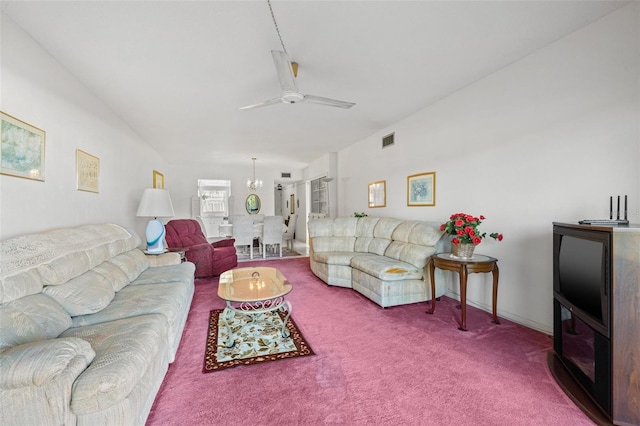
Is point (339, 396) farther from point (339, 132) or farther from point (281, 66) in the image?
point (339, 132)

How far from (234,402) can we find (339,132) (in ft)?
14.6

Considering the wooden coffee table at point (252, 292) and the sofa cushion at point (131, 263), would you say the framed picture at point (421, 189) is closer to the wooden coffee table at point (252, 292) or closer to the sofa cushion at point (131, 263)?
the wooden coffee table at point (252, 292)

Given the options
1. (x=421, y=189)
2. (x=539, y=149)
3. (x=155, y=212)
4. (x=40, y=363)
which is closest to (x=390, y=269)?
(x=421, y=189)

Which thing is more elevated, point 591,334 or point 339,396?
point 591,334

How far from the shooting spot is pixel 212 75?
111 inches

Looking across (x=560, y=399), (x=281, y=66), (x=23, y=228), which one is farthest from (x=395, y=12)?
(x=23, y=228)

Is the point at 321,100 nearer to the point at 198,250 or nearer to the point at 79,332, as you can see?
the point at 79,332

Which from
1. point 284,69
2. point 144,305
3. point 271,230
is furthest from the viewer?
point 271,230

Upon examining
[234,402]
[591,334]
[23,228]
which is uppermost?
[23,228]

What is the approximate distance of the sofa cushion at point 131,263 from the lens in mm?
2604

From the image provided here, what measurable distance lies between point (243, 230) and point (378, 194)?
10.7 ft

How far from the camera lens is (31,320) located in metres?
1.43

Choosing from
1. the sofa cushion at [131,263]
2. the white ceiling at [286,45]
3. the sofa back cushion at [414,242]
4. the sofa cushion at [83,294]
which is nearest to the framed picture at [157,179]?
the white ceiling at [286,45]

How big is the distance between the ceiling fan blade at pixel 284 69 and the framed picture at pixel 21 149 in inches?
75.8
